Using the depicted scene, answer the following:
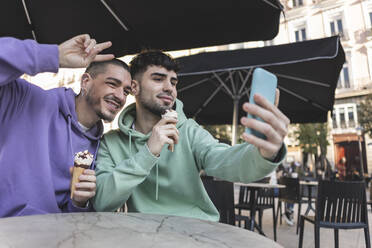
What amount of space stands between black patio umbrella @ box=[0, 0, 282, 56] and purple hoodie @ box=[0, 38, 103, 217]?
1010mm

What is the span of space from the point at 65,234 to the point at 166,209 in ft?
2.62

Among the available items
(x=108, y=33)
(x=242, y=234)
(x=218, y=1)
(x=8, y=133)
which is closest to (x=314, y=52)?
(x=218, y=1)

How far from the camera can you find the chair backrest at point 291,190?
4.84 m

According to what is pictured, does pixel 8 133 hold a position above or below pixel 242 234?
above

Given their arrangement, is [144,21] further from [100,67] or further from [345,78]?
[345,78]

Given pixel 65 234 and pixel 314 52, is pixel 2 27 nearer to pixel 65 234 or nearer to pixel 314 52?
pixel 65 234

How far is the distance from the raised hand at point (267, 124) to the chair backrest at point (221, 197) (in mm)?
1361

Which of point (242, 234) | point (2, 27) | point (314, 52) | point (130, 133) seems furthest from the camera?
point (314, 52)

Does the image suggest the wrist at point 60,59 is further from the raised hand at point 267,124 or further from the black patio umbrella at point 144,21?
the black patio umbrella at point 144,21

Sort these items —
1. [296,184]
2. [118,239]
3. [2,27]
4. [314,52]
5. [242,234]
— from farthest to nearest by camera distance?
1. [296,184]
2. [314,52]
3. [2,27]
4. [242,234]
5. [118,239]

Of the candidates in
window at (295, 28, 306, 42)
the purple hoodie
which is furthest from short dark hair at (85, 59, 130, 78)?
window at (295, 28, 306, 42)

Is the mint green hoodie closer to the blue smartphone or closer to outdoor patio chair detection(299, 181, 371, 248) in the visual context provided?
the blue smartphone

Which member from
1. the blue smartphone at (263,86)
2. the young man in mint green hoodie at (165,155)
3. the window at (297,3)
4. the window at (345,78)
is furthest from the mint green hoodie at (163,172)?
the window at (297,3)

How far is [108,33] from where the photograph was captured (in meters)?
2.46
